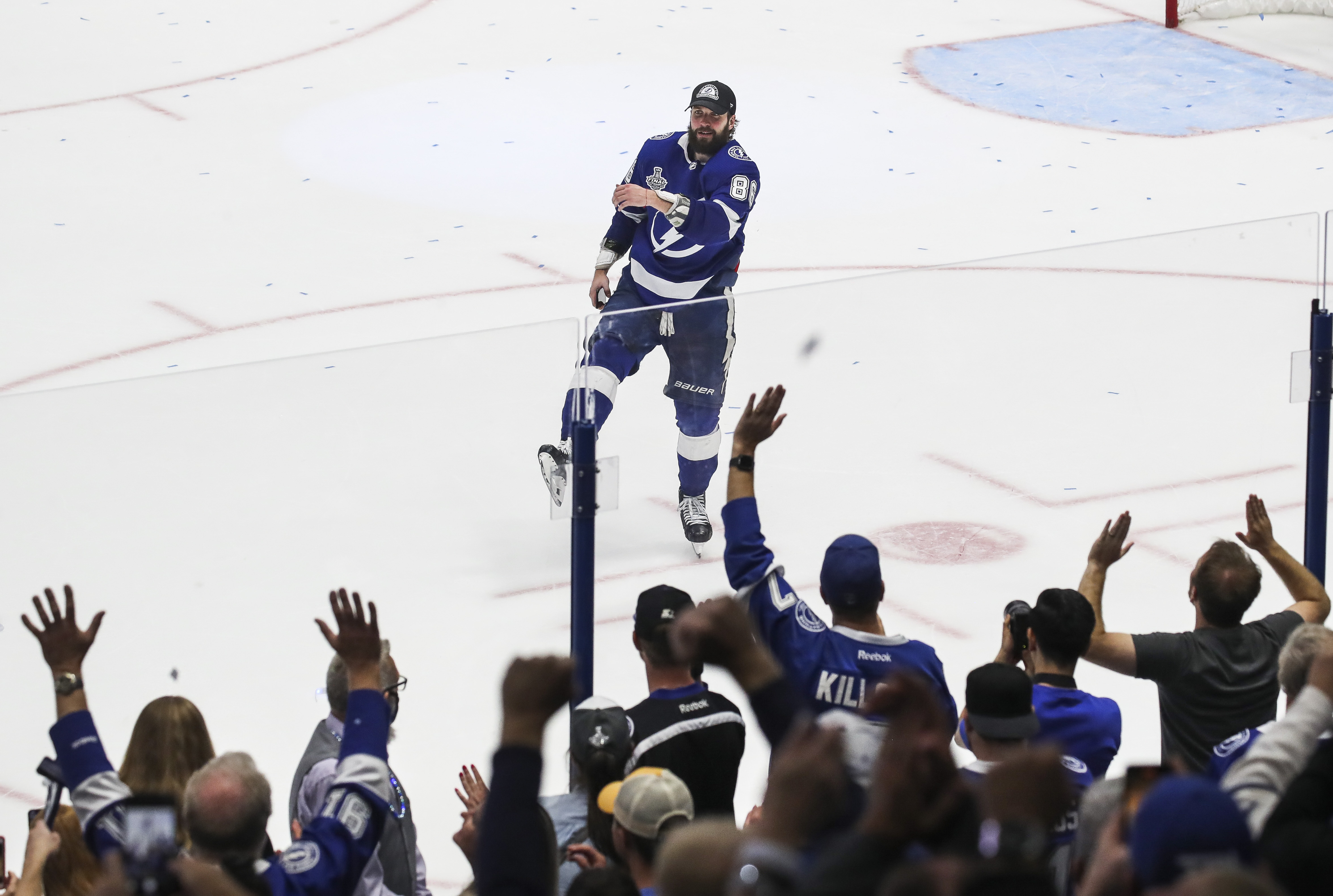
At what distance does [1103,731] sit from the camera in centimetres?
322

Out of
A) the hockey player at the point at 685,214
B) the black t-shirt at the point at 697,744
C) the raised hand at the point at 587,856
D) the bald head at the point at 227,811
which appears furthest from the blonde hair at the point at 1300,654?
the hockey player at the point at 685,214

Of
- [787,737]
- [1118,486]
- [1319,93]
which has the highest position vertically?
[787,737]

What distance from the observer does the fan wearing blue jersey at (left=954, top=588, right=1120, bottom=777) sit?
3189 millimetres

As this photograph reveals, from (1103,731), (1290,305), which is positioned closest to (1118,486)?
(1290,305)

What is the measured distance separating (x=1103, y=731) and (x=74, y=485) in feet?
6.39

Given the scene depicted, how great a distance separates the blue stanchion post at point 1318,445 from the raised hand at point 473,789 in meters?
2.19

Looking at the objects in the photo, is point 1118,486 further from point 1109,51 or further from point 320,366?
point 1109,51

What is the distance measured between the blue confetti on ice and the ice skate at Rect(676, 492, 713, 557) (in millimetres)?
7322

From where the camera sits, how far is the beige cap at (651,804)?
8.34 ft

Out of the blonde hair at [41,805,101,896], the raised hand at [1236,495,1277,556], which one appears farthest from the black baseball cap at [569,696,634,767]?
the raised hand at [1236,495,1277,556]

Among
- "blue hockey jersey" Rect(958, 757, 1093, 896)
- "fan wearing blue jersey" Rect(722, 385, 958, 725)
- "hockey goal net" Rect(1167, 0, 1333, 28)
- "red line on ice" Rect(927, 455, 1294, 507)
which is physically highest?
"fan wearing blue jersey" Rect(722, 385, 958, 725)

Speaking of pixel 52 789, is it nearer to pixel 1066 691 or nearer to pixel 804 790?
pixel 804 790

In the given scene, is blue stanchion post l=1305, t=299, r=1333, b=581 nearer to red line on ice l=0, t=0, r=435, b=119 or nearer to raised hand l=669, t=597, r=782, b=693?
raised hand l=669, t=597, r=782, b=693

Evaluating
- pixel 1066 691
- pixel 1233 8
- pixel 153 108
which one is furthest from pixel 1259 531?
pixel 1233 8
